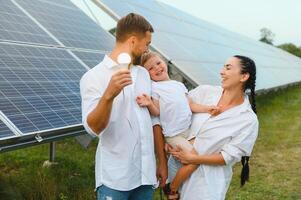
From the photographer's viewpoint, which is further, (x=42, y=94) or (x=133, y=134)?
(x=42, y=94)

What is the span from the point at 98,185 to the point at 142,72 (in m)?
0.75

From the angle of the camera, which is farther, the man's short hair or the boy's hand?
the boy's hand

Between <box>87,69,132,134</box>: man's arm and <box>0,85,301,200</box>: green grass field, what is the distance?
2971mm

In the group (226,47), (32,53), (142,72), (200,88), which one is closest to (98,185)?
(142,72)

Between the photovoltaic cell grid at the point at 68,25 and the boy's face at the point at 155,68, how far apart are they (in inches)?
137

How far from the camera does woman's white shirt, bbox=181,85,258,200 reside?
10.0 feet

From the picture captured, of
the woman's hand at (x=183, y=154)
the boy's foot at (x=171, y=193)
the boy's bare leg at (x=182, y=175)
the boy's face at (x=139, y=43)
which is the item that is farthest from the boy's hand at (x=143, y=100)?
the boy's foot at (x=171, y=193)

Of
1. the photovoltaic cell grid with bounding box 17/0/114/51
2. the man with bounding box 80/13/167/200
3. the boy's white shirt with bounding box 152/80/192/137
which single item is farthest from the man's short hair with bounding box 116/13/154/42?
the photovoltaic cell grid with bounding box 17/0/114/51

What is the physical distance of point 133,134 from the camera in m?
2.70

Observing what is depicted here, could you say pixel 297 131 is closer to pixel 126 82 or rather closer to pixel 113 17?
pixel 113 17

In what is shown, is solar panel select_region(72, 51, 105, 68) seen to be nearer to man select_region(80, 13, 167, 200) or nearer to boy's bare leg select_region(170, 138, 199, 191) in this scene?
boy's bare leg select_region(170, 138, 199, 191)

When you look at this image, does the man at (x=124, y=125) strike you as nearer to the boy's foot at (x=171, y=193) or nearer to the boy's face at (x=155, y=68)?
the boy's face at (x=155, y=68)

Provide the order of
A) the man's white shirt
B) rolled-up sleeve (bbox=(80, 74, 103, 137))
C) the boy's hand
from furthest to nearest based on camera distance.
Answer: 1. the boy's hand
2. the man's white shirt
3. rolled-up sleeve (bbox=(80, 74, 103, 137))

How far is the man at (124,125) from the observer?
2549 millimetres
